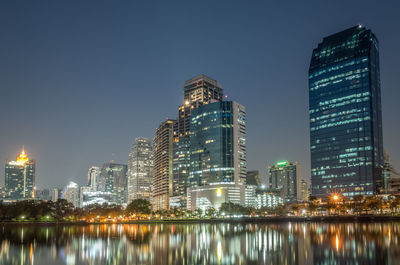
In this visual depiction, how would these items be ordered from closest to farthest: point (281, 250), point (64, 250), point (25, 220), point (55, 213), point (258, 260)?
point (258, 260) → point (281, 250) → point (64, 250) → point (25, 220) → point (55, 213)

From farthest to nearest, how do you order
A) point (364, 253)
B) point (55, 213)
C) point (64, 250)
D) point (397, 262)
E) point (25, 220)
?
point (55, 213) → point (25, 220) → point (64, 250) → point (364, 253) → point (397, 262)

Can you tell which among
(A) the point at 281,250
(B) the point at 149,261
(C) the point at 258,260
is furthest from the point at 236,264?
(A) the point at 281,250

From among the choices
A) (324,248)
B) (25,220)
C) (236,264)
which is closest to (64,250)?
(236,264)

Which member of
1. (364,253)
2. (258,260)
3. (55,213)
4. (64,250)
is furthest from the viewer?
(55,213)

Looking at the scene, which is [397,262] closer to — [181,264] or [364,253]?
[364,253]

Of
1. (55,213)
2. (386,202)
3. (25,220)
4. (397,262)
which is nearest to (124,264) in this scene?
(397,262)

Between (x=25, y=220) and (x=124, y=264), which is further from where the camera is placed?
(x=25, y=220)

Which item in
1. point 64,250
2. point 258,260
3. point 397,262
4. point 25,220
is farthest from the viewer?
point 25,220

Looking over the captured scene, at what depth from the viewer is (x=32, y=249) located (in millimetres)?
59312

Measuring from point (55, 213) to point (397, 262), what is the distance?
179m

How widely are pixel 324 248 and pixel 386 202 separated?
535ft

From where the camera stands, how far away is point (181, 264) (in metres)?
41.5

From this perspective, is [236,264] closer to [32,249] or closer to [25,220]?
[32,249]

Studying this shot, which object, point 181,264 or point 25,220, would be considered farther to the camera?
point 25,220
